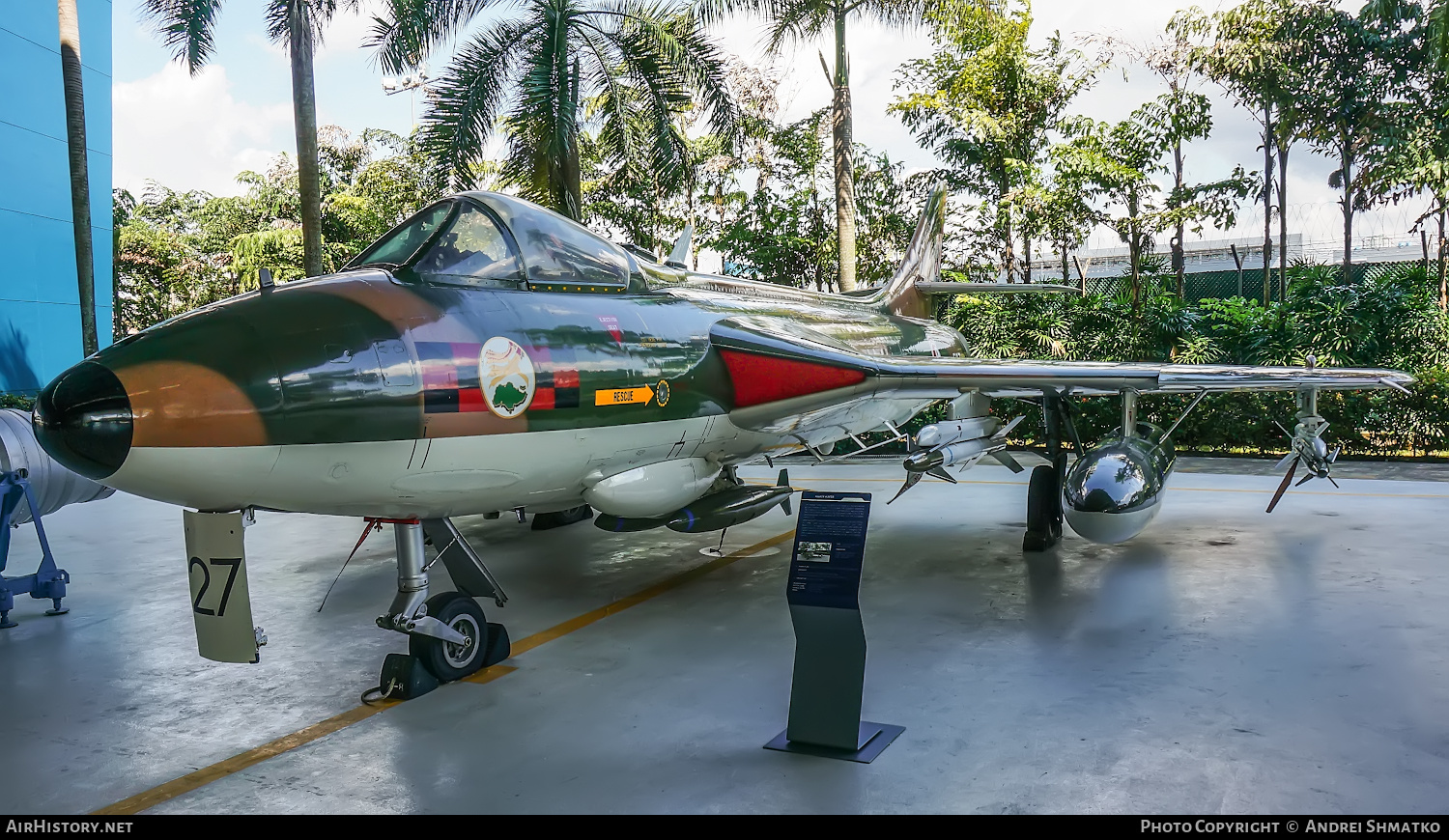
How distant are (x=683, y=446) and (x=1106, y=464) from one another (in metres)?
3.20

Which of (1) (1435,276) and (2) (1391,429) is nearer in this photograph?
(2) (1391,429)

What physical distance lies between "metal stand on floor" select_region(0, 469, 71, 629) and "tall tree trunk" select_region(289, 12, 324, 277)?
6202mm

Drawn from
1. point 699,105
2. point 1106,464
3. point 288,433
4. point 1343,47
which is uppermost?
point 1343,47

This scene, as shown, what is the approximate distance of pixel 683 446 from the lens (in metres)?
6.53

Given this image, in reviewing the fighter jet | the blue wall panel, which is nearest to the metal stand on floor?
the fighter jet

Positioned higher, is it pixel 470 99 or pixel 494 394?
pixel 470 99

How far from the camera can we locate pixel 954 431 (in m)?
8.50

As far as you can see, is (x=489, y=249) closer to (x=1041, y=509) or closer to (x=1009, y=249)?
(x=1041, y=509)

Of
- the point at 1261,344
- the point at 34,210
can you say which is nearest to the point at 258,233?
the point at 34,210

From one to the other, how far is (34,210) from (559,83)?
37.2 feet

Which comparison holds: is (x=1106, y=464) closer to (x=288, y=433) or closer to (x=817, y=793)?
(x=817, y=793)
